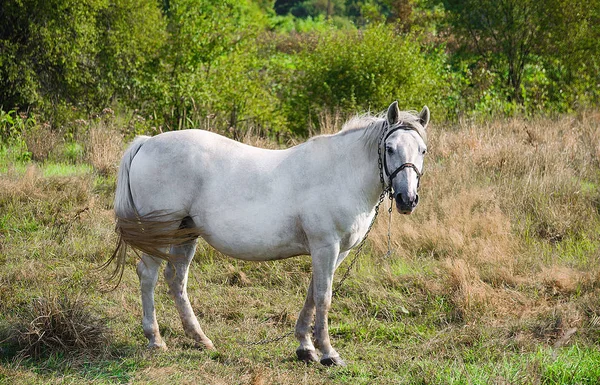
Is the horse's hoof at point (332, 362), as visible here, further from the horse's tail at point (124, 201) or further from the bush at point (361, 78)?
the bush at point (361, 78)

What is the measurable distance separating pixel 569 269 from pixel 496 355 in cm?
176

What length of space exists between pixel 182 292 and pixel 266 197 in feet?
3.60

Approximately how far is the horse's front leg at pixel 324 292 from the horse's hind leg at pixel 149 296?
1235 millimetres

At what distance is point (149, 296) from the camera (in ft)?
16.9

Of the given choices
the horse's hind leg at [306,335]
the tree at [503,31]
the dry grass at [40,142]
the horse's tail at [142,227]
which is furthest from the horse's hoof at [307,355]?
the tree at [503,31]

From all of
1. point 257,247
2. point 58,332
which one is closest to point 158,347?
point 58,332

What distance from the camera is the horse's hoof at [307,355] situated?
492cm

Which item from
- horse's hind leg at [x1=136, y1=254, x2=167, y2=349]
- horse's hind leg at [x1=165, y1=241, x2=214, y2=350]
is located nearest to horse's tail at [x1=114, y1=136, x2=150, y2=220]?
horse's hind leg at [x1=136, y1=254, x2=167, y2=349]

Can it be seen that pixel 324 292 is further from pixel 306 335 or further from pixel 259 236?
pixel 259 236

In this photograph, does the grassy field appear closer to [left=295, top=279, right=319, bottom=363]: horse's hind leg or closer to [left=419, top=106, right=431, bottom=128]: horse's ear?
[left=295, top=279, right=319, bottom=363]: horse's hind leg

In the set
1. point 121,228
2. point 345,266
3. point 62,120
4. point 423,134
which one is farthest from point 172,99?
point 423,134

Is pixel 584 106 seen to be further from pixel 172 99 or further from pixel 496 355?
pixel 496 355

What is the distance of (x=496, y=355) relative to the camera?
482cm

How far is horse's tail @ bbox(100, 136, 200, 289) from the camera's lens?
489 cm
